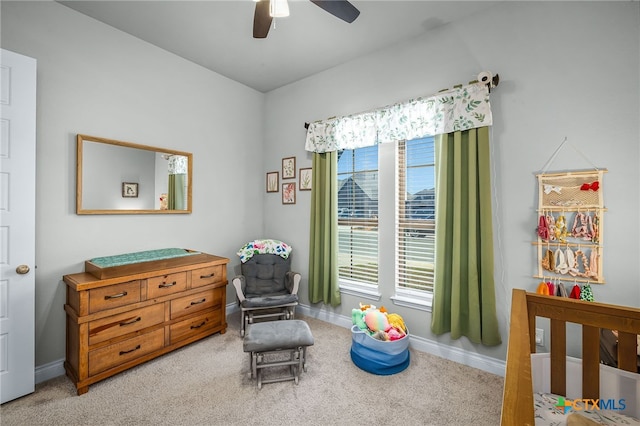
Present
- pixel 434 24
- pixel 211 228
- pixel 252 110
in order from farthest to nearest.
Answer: pixel 252 110 < pixel 211 228 < pixel 434 24

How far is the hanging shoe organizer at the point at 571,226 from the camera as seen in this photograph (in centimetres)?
181

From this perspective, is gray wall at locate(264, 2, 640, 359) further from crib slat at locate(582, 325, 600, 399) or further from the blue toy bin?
crib slat at locate(582, 325, 600, 399)

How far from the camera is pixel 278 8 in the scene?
1578mm

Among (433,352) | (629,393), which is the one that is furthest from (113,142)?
(629,393)

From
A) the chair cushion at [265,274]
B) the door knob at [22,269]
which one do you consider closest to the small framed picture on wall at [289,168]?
the chair cushion at [265,274]

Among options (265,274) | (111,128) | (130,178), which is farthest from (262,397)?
(111,128)

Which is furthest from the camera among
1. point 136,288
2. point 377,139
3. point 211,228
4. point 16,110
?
point 211,228

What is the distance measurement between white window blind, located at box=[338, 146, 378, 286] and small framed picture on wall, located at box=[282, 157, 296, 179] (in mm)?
639

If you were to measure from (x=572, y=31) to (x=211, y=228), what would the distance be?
3.59 meters

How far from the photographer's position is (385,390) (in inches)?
77.0

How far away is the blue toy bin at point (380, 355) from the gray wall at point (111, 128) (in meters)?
1.87

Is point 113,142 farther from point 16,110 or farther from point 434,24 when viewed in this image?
point 434,24

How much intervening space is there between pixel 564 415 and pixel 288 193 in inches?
116

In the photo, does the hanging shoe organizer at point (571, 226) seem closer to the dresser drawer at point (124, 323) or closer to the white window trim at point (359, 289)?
the white window trim at point (359, 289)
